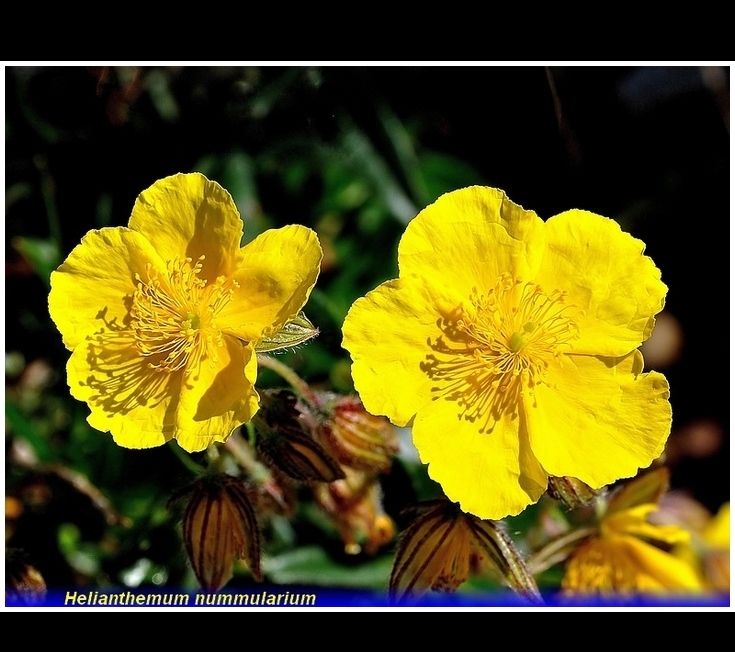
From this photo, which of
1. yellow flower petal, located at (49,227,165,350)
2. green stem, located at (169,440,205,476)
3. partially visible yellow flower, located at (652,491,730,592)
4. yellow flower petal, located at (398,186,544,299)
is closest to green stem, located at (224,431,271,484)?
green stem, located at (169,440,205,476)

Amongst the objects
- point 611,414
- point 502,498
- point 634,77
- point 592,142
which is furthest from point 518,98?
point 502,498

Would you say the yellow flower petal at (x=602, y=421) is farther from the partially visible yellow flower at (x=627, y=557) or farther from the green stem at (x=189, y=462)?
the green stem at (x=189, y=462)

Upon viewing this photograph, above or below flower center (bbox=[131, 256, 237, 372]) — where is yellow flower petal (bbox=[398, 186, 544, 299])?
below

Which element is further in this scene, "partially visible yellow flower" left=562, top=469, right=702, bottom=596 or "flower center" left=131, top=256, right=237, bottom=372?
"partially visible yellow flower" left=562, top=469, right=702, bottom=596

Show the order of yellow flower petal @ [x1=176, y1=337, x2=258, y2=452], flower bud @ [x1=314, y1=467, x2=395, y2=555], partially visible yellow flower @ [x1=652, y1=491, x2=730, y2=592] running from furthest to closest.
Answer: partially visible yellow flower @ [x1=652, y1=491, x2=730, y2=592], flower bud @ [x1=314, y1=467, x2=395, y2=555], yellow flower petal @ [x1=176, y1=337, x2=258, y2=452]

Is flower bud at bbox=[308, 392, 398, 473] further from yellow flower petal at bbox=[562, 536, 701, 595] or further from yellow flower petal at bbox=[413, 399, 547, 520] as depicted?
yellow flower petal at bbox=[562, 536, 701, 595]

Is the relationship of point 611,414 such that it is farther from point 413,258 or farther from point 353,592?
point 353,592
